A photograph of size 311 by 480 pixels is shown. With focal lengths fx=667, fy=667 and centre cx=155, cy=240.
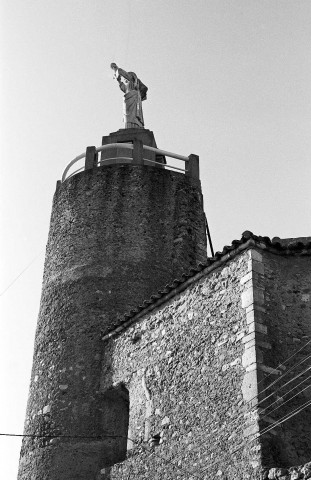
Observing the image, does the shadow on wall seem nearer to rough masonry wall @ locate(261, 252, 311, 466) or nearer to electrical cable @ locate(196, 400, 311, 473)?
electrical cable @ locate(196, 400, 311, 473)

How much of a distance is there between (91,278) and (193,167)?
4.04 metres

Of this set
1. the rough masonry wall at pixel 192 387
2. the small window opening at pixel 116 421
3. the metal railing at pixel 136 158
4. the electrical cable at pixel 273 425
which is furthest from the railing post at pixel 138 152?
the electrical cable at pixel 273 425

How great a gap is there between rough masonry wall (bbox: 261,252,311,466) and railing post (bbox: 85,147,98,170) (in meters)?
6.69

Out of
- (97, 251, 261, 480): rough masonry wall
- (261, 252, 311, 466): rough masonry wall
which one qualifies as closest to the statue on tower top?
(97, 251, 261, 480): rough masonry wall

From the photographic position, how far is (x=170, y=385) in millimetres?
10086

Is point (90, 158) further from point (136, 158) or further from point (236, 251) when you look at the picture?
point (236, 251)

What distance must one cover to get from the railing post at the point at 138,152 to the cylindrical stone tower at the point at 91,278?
0.27 m

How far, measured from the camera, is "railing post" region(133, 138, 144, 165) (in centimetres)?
1514

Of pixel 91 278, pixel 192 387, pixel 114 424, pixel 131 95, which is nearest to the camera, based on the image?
pixel 192 387

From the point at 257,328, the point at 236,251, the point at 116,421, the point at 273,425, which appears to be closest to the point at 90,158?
the point at 116,421

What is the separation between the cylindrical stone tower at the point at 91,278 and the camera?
11523 mm

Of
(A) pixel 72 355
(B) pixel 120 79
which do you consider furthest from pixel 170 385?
(B) pixel 120 79

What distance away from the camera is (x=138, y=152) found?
15305 mm

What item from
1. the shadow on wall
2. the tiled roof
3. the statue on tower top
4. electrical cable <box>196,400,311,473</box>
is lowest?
electrical cable <box>196,400,311,473</box>
